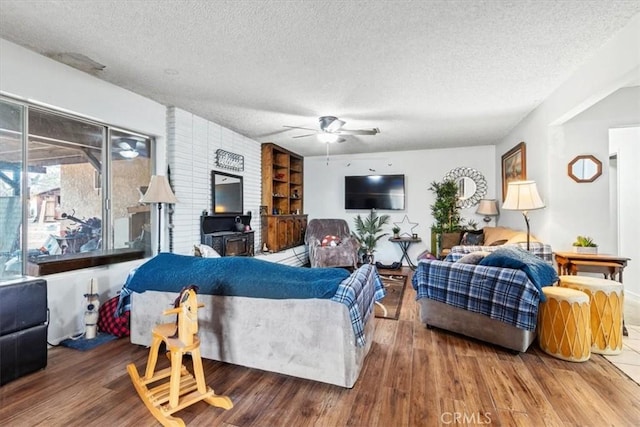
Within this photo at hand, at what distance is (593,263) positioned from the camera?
2.89 m

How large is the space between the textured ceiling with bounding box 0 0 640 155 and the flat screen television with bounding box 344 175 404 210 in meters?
2.70

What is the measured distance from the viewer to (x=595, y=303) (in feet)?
8.23

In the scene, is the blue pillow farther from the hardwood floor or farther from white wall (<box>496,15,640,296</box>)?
white wall (<box>496,15,640,296</box>)

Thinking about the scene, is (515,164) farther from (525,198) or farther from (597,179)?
(525,198)

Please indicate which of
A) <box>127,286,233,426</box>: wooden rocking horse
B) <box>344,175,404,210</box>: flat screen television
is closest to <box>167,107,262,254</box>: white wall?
<box>127,286,233,426</box>: wooden rocking horse

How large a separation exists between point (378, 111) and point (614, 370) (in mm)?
3278

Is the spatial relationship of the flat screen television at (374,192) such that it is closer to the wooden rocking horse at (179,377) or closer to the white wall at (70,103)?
the white wall at (70,103)

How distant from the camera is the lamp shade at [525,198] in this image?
328 cm

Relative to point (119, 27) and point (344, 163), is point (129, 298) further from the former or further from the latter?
point (344, 163)

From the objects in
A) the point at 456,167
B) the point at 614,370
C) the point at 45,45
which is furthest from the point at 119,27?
the point at 456,167

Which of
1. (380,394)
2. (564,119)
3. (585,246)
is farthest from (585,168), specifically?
(380,394)

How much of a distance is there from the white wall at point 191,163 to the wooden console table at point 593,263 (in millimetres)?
4238

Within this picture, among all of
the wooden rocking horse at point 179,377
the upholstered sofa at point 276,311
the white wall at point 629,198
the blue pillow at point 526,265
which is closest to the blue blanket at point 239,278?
the upholstered sofa at point 276,311

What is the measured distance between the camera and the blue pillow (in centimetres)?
244
